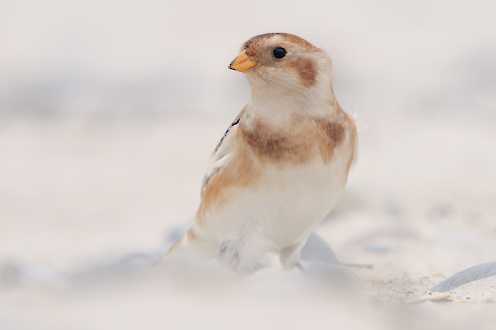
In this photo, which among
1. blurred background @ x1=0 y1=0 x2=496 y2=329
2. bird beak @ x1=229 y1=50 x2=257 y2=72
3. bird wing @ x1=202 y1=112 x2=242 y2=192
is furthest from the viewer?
blurred background @ x1=0 y1=0 x2=496 y2=329

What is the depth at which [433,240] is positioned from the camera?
4.46 metres

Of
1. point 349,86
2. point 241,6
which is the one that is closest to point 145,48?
point 241,6

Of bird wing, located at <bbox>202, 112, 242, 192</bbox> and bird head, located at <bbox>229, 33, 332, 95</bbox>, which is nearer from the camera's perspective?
bird head, located at <bbox>229, 33, 332, 95</bbox>

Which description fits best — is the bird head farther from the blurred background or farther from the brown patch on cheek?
the blurred background

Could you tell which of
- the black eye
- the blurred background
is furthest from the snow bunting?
the blurred background

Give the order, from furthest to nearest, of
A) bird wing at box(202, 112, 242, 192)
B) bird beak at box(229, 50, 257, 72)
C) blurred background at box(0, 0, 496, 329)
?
blurred background at box(0, 0, 496, 329)
bird wing at box(202, 112, 242, 192)
bird beak at box(229, 50, 257, 72)

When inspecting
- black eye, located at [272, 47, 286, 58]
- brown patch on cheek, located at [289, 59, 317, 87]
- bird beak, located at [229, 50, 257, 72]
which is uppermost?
black eye, located at [272, 47, 286, 58]

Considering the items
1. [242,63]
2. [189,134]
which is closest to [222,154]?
[242,63]

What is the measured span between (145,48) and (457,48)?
76.2 inches

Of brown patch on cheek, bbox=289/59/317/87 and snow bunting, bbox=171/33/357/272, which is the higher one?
brown patch on cheek, bbox=289/59/317/87

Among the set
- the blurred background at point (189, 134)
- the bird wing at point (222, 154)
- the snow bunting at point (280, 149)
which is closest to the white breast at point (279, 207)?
the snow bunting at point (280, 149)

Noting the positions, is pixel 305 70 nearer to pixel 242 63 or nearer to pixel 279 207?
pixel 242 63

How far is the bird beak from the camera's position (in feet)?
11.2

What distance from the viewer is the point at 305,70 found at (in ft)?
11.5
